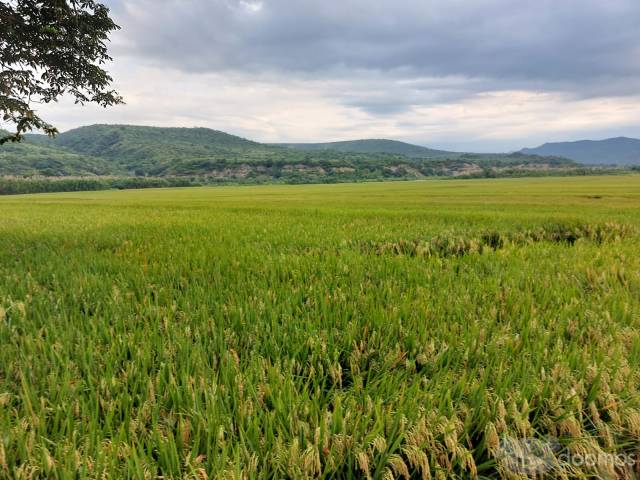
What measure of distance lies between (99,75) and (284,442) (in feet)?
38.0

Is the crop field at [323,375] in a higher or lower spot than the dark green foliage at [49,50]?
lower

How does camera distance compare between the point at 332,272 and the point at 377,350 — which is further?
the point at 332,272

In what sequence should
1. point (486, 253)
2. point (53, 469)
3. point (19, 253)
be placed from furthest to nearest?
1. point (19, 253)
2. point (486, 253)
3. point (53, 469)

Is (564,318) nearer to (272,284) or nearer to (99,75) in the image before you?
(272,284)

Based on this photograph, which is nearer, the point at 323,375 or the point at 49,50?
the point at 323,375

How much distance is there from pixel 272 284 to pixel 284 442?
122 inches

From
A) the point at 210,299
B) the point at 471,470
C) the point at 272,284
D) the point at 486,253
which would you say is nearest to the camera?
the point at 471,470

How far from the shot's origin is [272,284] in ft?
16.2

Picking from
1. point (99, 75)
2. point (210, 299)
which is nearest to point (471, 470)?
point (210, 299)

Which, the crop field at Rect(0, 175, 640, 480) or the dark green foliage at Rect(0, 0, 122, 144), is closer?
the crop field at Rect(0, 175, 640, 480)

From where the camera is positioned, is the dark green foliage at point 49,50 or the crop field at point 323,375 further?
the dark green foliage at point 49,50

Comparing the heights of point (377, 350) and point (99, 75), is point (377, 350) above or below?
below

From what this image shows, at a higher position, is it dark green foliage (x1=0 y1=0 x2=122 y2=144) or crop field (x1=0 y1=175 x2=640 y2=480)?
dark green foliage (x1=0 y1=0 x2=122 y2=144)

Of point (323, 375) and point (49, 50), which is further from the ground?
point (49, 50)
